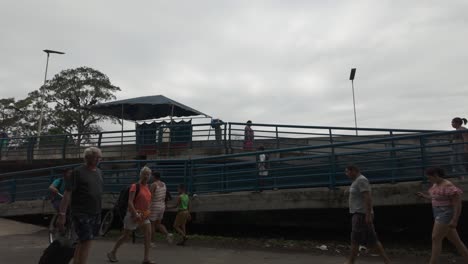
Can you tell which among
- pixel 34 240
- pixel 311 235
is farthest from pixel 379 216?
pixel 34 240

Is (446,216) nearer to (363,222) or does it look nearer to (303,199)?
(363,222)

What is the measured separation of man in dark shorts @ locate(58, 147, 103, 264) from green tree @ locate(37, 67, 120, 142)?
37.6 meters

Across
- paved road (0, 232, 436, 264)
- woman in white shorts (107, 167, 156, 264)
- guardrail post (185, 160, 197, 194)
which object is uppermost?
guardrail post (185, 160, 197, 194)

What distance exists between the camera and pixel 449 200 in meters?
5.93

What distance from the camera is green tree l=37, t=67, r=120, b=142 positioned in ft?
135

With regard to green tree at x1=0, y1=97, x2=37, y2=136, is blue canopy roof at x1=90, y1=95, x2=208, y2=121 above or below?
below

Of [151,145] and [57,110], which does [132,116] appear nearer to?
[151,145]

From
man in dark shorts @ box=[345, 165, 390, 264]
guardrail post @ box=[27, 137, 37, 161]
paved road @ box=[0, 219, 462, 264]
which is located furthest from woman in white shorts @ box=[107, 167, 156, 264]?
guardrail post @ box=[27, 137, 37, 161]

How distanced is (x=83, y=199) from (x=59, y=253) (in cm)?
64

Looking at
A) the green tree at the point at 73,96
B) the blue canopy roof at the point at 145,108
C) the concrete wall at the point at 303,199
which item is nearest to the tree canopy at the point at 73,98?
the green tree at the point at 73,96

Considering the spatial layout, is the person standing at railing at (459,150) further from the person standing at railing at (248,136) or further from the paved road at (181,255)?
the person standing at railing at (248,136)

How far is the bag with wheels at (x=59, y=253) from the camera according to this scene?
480 cm

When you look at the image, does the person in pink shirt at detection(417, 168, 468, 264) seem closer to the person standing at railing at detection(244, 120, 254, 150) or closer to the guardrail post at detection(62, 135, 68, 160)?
the person standing at railing at detection(244, 120, 254, 150)

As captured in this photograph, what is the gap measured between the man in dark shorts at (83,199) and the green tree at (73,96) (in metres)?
37.6
